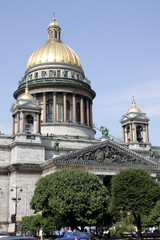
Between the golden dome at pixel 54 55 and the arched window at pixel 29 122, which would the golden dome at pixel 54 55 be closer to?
the golden dome at pixel 54 55

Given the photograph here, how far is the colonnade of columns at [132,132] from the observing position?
247 feet

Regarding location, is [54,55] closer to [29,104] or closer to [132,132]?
[29,104]

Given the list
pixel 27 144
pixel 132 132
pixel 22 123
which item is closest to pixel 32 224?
pixel 27 144

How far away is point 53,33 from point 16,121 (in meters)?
29.4

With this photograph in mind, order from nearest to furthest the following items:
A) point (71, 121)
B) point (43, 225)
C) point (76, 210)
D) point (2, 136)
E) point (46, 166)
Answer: point (76, 210) < point (43, 225) < point (46, 166) < point (2, 136) < point (71, 121)

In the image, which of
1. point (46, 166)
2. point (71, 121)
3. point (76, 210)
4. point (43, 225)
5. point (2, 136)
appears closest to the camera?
point (76, 210)

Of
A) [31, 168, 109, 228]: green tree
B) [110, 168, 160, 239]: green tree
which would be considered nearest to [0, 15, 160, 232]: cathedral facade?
[31, 168, 109, 228]: green tree

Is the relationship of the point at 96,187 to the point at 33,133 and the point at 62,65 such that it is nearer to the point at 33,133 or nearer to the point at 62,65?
the point at 33,133

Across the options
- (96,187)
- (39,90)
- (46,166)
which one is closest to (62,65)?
(39,90)

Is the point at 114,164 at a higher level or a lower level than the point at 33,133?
lower

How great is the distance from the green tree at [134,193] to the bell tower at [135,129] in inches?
954

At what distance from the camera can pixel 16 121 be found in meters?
66.9

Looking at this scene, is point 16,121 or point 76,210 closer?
point 76,210

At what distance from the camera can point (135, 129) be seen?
7512cm
